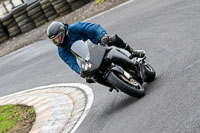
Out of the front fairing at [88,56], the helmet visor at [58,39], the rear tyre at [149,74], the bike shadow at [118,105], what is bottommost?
the bike shadow at [118,105]

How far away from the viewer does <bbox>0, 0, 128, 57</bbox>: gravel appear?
755 inches

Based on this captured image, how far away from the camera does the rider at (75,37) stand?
7.21m

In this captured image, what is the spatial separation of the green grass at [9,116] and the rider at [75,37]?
194 cm

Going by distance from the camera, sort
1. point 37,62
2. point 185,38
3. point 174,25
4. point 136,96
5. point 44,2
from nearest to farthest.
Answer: point 136,96 → point 185,38 → point 174,25 → point 37,62 → point 44,2

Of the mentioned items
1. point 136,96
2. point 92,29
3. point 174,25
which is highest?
point 92,29

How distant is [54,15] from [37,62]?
7.54m

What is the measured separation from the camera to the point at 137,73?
7.20 meters

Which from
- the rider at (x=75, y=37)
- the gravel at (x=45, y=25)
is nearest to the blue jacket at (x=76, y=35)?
the rider at (x=75, y=37)

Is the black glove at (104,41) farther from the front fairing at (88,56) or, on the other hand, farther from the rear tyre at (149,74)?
the rear tyre at (149,74)

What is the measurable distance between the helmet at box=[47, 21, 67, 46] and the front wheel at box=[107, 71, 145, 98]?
1.17 meters

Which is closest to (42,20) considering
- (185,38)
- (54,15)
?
(54,15)

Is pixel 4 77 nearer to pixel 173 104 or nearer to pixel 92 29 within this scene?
pixel 92 29

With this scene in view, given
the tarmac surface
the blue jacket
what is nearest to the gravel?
the tarmac surface

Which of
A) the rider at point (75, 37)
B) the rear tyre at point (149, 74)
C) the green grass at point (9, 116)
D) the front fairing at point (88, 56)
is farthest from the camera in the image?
the green grass at point (9, 116)
